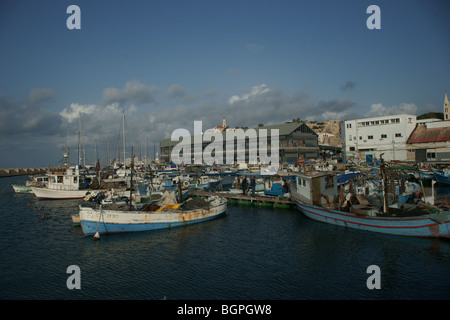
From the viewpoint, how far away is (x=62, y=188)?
53.2 meters

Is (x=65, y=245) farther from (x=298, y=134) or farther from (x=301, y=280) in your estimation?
(x=298, y=134)

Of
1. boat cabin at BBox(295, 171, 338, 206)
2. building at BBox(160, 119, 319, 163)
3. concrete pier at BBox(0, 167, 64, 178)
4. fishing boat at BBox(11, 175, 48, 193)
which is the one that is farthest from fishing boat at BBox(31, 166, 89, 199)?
concrete pier at BBox(0, 167, 64, 178)

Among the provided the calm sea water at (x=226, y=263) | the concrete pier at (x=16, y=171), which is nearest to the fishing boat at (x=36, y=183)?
the calm sea water at (x=226, y=263)

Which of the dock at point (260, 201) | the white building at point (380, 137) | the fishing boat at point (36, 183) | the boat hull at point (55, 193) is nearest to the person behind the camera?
the dock at point (260, 201)

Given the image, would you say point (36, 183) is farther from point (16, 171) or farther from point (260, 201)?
point (16, 171)

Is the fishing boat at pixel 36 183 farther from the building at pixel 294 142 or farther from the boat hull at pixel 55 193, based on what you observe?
the building at pixel 294 142

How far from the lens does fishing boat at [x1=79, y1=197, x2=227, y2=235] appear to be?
27.2m

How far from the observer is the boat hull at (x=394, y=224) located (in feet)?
73.9

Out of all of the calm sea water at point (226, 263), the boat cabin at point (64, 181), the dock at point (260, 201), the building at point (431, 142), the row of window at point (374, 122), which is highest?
the row of window at point (374, 122)

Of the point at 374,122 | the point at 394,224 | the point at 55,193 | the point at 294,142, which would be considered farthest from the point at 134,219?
the point at 294,142

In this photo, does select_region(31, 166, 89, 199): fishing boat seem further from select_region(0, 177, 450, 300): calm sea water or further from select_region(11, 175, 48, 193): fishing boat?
select_region(0, 177, 450, 300): calm sea water

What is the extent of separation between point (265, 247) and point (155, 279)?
9326 millimetres
